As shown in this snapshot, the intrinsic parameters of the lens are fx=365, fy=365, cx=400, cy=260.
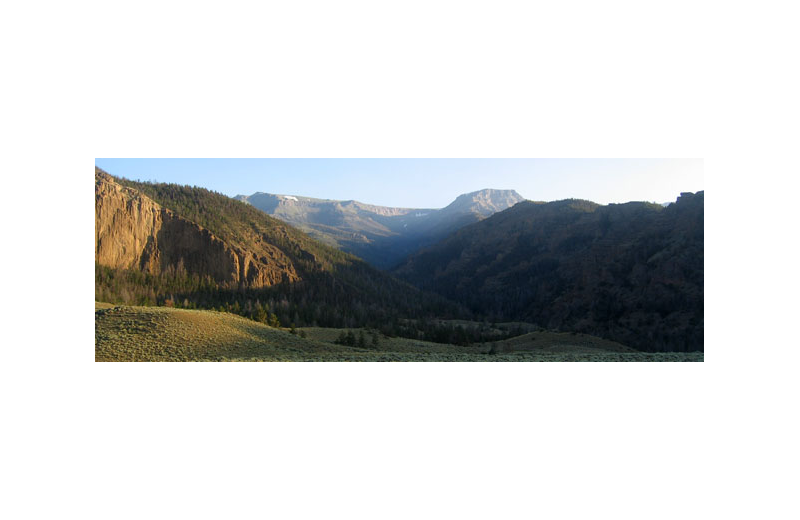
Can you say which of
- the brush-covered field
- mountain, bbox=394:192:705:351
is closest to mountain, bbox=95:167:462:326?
mountain, bbox=394:192:705:351

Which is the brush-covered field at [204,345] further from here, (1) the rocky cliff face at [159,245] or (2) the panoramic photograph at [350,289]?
(1) the rocky cliff face at [159,245]

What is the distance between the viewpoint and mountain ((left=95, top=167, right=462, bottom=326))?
25.9 metres

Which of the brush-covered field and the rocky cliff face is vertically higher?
the rocky cliff face

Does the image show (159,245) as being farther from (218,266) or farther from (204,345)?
(204,345)

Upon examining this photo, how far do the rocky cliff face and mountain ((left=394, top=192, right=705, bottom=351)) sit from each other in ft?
85.3

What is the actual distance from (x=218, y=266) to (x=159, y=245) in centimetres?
548

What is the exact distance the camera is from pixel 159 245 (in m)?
33.0

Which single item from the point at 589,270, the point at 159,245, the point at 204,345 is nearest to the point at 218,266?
the point at 159,245

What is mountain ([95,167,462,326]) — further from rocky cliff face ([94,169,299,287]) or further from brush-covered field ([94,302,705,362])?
brush-covered field ([94,302,705,362])

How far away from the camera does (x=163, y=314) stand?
28.6 feet
